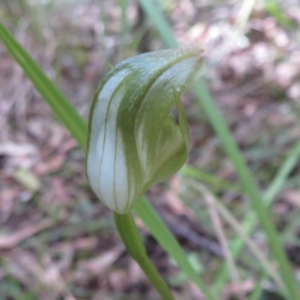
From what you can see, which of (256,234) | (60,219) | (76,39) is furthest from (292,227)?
(76,39)

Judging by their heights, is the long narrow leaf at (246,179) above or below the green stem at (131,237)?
below

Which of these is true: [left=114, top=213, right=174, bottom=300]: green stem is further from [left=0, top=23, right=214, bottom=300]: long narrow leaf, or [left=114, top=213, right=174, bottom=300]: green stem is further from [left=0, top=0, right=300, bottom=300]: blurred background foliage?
[left=0, top=0, right=300, bottom=300]: blurred background foliage

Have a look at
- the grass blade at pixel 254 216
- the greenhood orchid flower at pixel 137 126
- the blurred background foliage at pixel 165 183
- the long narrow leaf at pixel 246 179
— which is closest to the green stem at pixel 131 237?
the greenhood orchid flower at pixel 137 126

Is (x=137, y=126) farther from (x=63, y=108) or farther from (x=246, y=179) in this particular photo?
(x=246, y=179)

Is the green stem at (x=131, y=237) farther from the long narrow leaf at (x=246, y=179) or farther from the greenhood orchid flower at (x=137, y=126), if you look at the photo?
the long narrow leaf at (x=246, y=179)

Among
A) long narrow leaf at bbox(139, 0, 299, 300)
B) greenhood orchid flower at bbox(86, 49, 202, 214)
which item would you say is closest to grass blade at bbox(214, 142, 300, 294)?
long narrow leaf at bbox(139, 0, 299, 300)
